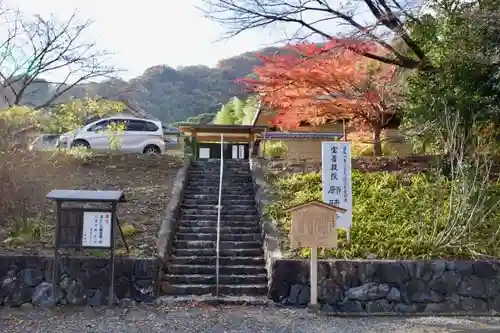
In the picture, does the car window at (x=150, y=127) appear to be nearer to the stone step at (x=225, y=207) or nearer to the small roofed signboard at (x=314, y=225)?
the stone step at (x=225, y=207)

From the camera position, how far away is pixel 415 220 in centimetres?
805

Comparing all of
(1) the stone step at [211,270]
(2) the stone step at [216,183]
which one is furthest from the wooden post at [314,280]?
(2) the stone step at [216,183]

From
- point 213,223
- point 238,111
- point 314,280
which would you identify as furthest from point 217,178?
point 238,111

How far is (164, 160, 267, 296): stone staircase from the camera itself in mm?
7199

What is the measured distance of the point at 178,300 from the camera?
671 cm

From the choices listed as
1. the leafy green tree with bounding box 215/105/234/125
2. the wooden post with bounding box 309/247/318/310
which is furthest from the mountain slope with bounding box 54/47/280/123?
the wooden post with bounding box 309/247/318/310

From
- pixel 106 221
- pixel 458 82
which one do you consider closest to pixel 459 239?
pixel 458 82

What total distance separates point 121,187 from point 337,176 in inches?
187

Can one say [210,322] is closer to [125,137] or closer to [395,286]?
[395,286]

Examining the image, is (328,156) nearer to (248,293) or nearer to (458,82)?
(248,293)

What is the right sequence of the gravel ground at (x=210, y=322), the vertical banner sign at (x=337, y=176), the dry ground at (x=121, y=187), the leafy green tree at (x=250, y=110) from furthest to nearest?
the leafy green tree at (x=250, y=110)
the vertical banner sign at (x=337, y=176)
the dry ground at (x=121, y=187)
the gravel ground at (x=210, y=322)

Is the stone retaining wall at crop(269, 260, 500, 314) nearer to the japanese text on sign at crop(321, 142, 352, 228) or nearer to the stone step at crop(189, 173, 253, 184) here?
the japanese text on sign at crop(321, 142, 352, 228)

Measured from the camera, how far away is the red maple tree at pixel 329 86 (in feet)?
39.7

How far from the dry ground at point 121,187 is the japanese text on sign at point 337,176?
9.43 feet
